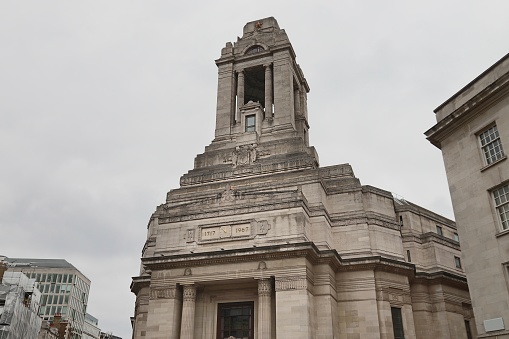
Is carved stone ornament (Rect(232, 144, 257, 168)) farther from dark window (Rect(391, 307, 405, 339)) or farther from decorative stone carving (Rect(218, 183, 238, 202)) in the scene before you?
dark window (Rect(391, 307, 405, 339))

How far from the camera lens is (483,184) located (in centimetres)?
2214

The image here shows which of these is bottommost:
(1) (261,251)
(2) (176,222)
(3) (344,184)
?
(1) (261,251)

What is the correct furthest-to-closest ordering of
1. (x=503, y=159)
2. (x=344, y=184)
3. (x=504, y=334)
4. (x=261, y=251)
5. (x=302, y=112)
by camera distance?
(x=302, y=112) < (x=344, y=184) < (x=261, y=251) < (x=503, y=159) < (x=504, y=334)

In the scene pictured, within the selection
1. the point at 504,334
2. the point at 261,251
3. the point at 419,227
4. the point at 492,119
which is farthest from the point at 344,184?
the point at 504,334

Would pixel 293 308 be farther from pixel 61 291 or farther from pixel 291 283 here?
pixel 61 291

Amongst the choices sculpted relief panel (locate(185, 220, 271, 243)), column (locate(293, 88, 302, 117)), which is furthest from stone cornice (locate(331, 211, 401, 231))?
column (locate(293, 88, 302, 117))

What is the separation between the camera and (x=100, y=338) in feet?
391

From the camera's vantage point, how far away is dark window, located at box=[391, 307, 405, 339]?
32.8m

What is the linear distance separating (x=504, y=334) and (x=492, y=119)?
31.9ft

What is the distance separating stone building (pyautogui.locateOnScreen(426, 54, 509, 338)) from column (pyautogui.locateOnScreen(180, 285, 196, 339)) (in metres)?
17.1

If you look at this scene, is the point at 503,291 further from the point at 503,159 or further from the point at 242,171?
the point at 242,171

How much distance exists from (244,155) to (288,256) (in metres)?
12.3

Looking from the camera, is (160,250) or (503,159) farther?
(160,250)

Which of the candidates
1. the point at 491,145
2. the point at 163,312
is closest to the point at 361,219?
the point at 491,145
